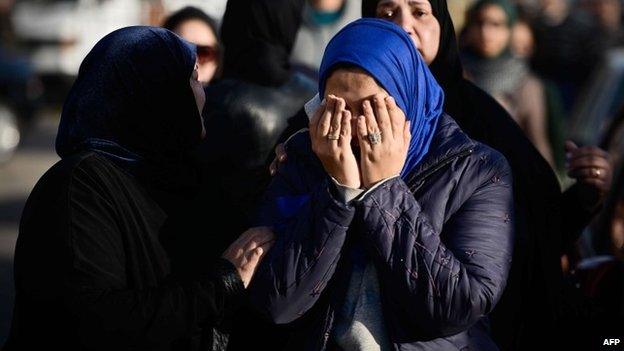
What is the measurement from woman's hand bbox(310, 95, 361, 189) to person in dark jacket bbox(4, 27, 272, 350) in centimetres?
27

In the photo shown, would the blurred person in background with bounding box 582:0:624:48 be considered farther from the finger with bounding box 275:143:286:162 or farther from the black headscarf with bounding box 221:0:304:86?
the finger with bounding box 275:143:286:162

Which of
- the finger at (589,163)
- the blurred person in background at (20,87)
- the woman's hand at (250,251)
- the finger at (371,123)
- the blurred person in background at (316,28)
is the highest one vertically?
the finger at (371,123)

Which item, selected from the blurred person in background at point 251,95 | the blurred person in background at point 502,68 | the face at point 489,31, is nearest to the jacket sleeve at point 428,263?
the blurred person in background at point 251,95

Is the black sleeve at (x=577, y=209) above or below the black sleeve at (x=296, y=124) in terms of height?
below

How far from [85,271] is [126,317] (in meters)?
0.14

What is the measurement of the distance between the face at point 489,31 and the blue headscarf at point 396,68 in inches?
195

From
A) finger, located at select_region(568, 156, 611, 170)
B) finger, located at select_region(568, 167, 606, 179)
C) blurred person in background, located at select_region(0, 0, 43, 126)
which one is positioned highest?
finger, located at select_region(568, 156, 611, 170)

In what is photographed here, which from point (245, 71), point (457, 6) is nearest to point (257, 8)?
point (245, 71)

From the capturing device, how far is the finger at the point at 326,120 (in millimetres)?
2914

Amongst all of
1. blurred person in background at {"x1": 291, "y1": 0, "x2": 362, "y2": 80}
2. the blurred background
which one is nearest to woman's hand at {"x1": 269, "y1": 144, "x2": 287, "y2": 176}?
the blurred background

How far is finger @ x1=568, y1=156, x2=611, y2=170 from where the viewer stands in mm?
3848

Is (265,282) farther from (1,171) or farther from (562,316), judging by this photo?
(1,171)

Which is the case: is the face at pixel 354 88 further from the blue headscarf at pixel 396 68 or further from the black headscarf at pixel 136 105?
the black headscarf at pixel 136 105

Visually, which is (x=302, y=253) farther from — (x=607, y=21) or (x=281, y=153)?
(x=607, y=21)
